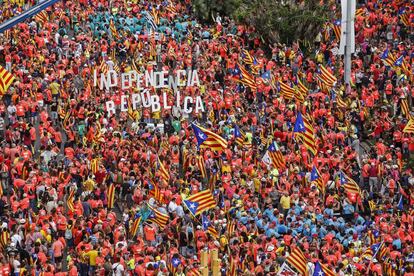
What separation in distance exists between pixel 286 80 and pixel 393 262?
15.5 metres

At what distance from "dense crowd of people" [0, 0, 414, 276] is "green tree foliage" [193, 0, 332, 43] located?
0.50 meters

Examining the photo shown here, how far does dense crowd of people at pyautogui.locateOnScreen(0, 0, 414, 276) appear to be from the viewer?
37.7 metres

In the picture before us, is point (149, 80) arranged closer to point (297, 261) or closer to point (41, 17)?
point (41, 17)

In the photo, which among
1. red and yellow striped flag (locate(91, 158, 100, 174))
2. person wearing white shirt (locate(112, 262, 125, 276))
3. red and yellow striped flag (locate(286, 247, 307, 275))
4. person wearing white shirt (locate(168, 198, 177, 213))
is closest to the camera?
person wearing white shirt (locate(112, 262, 125, 276))

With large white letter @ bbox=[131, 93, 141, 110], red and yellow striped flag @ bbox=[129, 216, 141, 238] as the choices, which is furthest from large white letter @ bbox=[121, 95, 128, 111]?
red and yellow striped flag @ bbox=[129, 216, 141, 238]

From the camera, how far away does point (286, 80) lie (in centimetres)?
5203

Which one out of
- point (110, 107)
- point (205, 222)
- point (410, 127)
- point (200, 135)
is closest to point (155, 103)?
point (110, 107)

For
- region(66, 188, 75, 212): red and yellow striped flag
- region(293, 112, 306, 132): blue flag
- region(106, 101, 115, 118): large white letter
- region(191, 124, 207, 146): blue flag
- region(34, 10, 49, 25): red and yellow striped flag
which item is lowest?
region(66, 188, 75, 212): red and yellow striped flag

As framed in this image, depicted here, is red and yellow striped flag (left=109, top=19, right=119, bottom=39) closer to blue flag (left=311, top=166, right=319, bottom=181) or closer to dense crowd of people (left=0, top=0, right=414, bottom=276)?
dense crowd of people (left=0, top=0, right=414, bottom=276)

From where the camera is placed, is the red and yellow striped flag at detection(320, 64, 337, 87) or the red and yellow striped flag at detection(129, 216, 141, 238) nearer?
the red and yellow striped flag at detection(129, 216, 141, 238)

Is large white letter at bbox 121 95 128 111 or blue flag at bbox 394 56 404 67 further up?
blue flag at bbox 394 56 404 67

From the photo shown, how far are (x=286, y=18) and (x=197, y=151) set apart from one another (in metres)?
15.3

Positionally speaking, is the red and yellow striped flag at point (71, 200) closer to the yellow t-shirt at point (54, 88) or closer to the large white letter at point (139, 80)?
the large white letter at point (139, 80)

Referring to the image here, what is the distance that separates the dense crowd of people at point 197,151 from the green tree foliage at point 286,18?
1.65 feet
